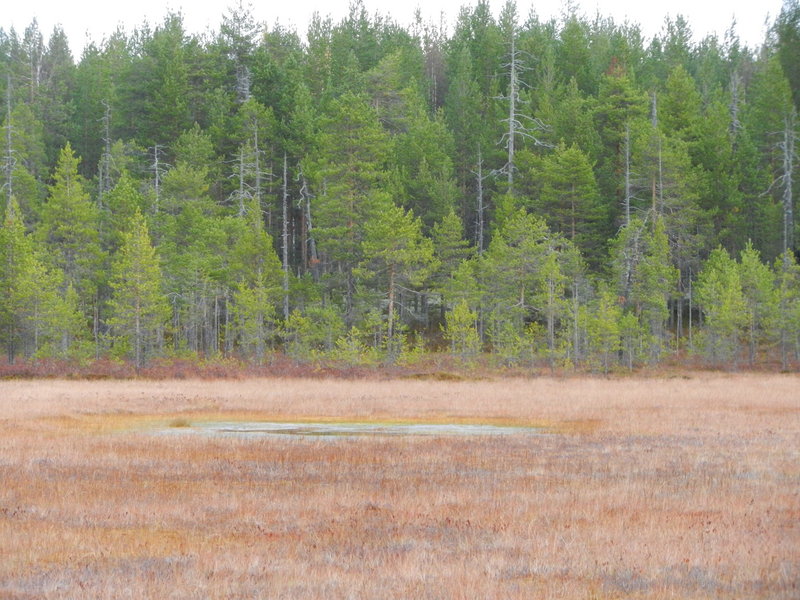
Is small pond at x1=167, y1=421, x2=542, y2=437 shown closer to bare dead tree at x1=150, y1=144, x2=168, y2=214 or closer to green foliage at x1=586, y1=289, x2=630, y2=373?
green foliage at x1=586, y1=289, x2=630, y2=373

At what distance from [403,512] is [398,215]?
43304 millimetres

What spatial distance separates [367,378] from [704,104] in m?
50.2

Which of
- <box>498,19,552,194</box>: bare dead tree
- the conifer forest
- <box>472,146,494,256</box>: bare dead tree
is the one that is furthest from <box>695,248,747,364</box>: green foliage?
<box>472,146,494,256</box>: bare dead tree

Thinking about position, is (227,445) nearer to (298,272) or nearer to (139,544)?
(139,544)

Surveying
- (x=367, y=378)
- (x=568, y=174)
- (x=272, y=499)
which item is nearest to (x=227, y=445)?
(x=272, y=499)

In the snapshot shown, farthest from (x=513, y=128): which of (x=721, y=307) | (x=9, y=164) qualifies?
(x=9, y=164)

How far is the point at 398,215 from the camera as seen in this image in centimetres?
5547

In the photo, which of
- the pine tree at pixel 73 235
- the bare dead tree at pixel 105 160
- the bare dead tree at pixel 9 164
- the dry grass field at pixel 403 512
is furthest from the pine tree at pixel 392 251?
the dry grass field at pixel 403 512

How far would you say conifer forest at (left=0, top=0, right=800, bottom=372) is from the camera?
55.8 m

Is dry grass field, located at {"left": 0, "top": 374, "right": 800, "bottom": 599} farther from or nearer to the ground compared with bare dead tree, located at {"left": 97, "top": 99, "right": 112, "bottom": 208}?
nearer to the ground

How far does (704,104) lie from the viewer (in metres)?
83.4

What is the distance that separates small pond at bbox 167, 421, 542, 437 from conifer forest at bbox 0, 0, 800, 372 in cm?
2626

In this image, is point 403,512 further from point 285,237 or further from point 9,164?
point 9,164

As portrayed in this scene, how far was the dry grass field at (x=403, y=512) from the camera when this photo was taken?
363 inches
